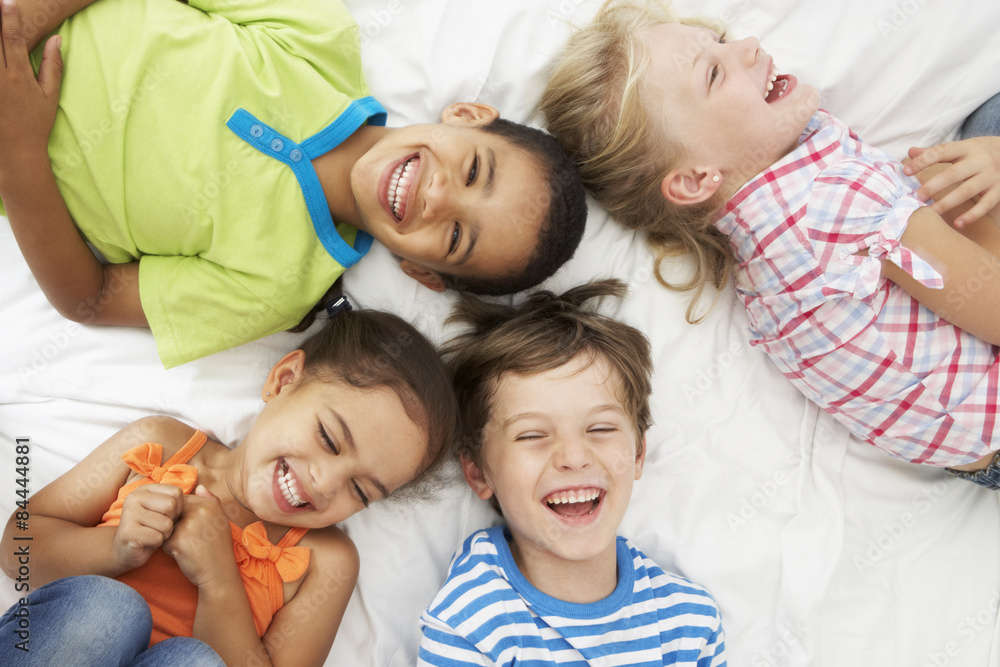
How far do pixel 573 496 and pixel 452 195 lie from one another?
69 centimetres

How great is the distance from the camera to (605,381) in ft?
5.05

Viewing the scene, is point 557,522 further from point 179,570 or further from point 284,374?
point 179,570

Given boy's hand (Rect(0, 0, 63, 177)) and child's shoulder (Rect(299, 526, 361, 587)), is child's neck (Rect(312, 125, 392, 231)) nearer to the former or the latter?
boy's hand (Rect(0, 0, 63, 177))

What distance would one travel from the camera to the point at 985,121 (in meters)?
1.76

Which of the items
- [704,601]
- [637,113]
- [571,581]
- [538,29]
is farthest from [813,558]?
[538,29]

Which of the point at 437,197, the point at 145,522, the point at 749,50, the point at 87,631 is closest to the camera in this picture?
the point at 87,631

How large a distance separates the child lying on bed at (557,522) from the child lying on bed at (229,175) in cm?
21

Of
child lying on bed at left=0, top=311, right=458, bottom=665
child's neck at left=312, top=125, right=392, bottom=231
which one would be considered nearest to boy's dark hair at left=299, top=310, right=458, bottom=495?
child lying on bed at left=0, top=311, right=458, bottom=665

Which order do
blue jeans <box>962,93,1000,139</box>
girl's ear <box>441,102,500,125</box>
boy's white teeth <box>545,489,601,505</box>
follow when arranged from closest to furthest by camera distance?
1. boy's white teeth <box>545,489,601,505</box>
2. girl's ear <box>441,102,500,125</box>
3. blue jeans <box>962,93,1000,139</box>

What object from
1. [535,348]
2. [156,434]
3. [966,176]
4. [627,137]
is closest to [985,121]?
[966,176]

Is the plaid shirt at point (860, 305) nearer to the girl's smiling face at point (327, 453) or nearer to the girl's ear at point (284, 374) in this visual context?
the girl's smiling face at point (327, 453)

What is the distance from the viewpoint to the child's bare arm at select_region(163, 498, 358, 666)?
134cm

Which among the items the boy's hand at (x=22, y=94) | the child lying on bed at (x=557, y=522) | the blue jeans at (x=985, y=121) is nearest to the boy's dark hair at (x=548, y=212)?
the child lying on bed at (x=557, y=522)

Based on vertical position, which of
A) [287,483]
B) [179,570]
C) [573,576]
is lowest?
[179,570]
